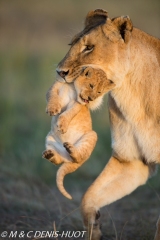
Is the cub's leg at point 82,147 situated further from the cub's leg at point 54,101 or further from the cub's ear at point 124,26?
the cub's ear at point 124,26

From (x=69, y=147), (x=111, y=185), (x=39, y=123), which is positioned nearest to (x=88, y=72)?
(x=69, y=147)

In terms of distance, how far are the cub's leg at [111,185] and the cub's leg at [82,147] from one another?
595 mm

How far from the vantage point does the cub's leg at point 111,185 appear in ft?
19.9

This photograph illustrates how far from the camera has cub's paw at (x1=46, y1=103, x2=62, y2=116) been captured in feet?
17.7

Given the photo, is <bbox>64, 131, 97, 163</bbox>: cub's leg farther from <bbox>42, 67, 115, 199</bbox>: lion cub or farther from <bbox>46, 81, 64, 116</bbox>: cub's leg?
<bbox>46, 81, 64, 116</bbox>: cub's leg

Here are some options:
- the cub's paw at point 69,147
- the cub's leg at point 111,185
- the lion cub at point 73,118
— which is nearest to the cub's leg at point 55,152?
the lion cub at point 73,118

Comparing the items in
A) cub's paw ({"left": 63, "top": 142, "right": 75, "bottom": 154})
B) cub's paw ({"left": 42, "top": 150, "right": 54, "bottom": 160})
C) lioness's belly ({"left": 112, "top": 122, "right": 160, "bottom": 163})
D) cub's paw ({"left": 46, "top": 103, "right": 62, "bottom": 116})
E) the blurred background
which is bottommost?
the blurred background

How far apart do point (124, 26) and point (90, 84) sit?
0.51 meters

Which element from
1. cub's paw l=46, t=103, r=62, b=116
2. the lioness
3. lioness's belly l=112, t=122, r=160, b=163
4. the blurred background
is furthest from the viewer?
the blurred background

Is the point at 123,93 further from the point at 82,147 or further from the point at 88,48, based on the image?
the point at 82,147

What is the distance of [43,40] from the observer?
559 inches

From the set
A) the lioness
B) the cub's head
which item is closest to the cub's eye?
the lioness

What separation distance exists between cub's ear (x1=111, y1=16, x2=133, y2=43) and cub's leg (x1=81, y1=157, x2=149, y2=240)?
3.18ft

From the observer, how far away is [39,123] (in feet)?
37.0
